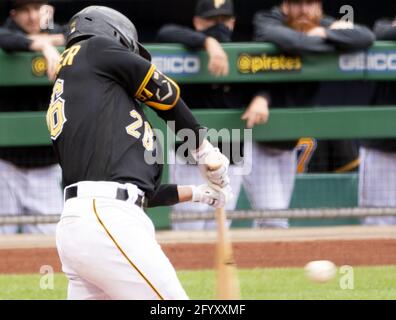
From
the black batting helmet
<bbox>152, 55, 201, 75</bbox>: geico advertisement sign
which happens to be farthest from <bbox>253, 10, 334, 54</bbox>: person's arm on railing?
the black batting helmet

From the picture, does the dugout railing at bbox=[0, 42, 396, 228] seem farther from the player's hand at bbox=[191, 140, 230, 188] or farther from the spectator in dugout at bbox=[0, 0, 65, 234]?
the player's hand at bbox=[191, 140, 230, 188]

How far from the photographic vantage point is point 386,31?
24.6ft

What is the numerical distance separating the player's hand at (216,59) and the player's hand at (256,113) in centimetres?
31

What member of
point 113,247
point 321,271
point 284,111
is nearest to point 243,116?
point 284,111

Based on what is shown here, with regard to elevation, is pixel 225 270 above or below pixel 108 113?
below

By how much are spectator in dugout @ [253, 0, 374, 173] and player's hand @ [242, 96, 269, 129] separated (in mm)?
246

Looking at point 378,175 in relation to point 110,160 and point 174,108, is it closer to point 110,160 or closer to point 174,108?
point 174,108

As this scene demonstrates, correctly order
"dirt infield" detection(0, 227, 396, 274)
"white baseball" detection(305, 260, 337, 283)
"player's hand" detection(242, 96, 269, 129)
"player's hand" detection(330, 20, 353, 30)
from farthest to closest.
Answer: "player's hand" detection(330, 20, 353, 30), "player's hand" detection(242, 96, 269, 129), "dirt infield" detection(0, 227, 396, 274), "white baseball" detection(305, 260, 337, 283)

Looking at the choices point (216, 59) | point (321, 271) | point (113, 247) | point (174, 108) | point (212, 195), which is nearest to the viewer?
point (113, 247)

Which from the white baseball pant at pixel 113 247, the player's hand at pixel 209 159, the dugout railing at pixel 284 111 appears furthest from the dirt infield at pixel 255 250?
the white baseball pant at pixel 113 247

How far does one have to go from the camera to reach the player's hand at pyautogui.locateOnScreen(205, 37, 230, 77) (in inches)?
277

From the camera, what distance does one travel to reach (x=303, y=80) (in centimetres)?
727

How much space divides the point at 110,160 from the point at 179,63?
11.6ft
